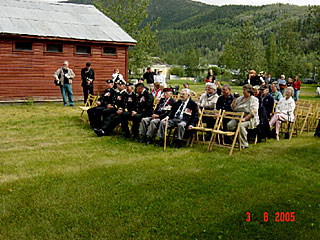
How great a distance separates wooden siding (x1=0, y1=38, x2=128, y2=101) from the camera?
1570 cm

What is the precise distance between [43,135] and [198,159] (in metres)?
4.48

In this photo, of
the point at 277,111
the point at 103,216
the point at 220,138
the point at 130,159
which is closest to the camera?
the point at 103,216

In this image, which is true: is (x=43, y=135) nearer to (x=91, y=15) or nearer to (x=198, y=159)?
(x=198, y=159)

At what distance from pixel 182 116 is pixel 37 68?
10750mm

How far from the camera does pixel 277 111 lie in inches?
386

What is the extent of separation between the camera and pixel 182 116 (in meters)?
8.16

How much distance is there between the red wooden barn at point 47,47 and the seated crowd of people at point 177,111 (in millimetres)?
7502

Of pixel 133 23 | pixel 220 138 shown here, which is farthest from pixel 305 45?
pixel 220 138

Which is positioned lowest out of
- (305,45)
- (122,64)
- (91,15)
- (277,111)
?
(277,111)

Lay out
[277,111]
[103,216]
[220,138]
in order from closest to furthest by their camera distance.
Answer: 1. [103,216]
2. [220,138]
3. [277,111]

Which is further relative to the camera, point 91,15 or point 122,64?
point 91,15

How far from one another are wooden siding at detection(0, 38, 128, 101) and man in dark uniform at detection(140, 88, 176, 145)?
9912 millimetres

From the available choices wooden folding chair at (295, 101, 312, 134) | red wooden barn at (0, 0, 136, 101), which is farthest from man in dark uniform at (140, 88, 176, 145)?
red wooden barn at (0, 0, 136, 101)
